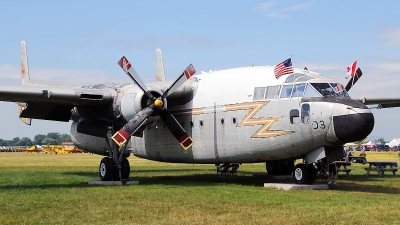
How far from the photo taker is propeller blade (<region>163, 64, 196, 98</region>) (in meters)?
19.8

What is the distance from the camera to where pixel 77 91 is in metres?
20.2

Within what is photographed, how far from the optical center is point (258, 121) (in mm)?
18547

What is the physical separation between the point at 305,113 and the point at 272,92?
1.66m

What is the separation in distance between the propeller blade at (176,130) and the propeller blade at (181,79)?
90 cm

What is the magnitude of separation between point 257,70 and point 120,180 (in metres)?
6.62

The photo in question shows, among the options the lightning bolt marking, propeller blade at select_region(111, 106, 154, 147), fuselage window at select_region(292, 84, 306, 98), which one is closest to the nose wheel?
the lightning bolt marking

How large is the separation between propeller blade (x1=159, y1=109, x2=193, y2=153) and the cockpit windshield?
530 cm

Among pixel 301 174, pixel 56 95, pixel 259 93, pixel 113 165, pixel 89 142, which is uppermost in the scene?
pixel 56 95

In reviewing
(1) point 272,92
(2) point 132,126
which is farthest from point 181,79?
(1) point 272,92

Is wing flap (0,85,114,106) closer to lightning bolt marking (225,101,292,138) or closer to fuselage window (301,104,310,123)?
lightning bolt marking (225,101,292,138)

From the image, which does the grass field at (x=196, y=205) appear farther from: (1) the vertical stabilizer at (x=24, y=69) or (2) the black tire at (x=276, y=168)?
(1) the vertical stabilizer at (x=24, y=69)

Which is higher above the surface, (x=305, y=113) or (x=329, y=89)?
(x=329, y=89)

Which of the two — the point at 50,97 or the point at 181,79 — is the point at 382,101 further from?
the point at 50,97

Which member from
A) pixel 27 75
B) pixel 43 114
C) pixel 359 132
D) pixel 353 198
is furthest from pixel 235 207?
pixel 27 75
